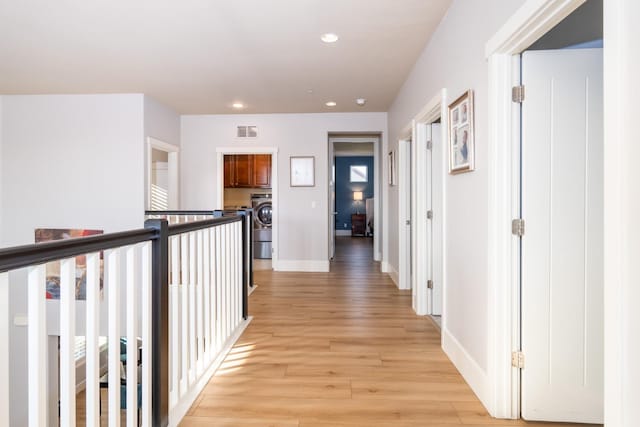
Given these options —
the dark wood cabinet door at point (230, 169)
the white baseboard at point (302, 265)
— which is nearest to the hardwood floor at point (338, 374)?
the white baseboard at point (302, 265)

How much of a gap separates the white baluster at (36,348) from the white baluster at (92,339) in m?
0.18

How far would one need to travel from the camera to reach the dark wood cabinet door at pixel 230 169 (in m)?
7.04

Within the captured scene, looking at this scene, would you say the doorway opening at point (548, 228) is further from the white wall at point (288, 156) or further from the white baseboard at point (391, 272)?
the white wall at point (288, 156)

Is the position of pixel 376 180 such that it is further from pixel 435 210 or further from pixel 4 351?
pixel 4 351

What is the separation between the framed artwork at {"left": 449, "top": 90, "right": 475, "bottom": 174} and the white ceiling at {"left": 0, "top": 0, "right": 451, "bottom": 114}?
80 cm

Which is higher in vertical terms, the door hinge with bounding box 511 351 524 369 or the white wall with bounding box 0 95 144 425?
the white wall with bounding box 0 95 144 425

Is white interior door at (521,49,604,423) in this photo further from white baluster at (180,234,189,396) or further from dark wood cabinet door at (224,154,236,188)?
dark wood cabinet door at (224,154,236,188)

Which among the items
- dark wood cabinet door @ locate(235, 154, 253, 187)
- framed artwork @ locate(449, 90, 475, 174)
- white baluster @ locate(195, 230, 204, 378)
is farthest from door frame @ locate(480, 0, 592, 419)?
dark wood cabinet door @ locate(235, 154, 253, 187)

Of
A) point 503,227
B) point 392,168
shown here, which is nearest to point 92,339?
point 503,227

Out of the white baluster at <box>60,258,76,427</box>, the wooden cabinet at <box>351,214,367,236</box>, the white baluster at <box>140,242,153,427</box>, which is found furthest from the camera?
the wooden cabinet at <box>351,214,367,236</box>

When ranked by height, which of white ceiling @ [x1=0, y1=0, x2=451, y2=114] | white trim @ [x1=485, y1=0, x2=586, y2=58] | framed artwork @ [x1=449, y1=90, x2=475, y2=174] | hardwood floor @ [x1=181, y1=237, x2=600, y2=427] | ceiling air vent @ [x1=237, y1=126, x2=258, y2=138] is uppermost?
white ceiling @ [x1=0, y1=0, x2=451, y2=114]
